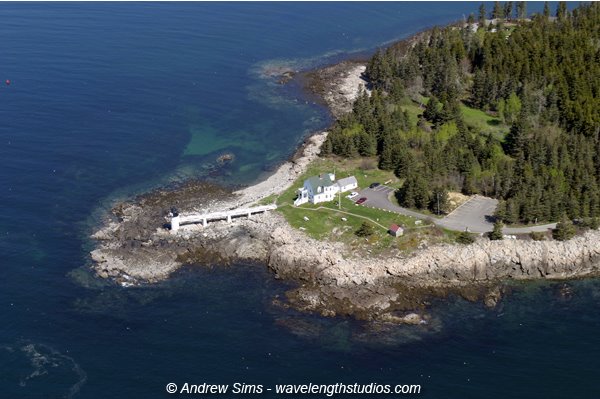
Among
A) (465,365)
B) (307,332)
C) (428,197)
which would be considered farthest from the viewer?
(428,197)

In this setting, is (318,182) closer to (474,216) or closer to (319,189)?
(319,189)

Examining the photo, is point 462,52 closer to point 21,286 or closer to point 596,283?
point 596,283

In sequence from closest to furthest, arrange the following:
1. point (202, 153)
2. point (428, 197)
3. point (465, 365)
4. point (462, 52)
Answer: point (465, 365), point (428, 197), point (202, 153), point (462, 52)

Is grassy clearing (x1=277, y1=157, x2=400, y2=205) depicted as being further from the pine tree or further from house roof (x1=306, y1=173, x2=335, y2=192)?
the pine tree

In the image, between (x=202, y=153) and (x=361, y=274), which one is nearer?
(x=361, y=274)

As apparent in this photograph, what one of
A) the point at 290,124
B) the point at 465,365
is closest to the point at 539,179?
the point at 465,365

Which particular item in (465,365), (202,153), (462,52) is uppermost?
(462,52)

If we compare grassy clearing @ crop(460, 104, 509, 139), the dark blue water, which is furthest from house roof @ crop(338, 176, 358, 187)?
grassy clearing @ crop(460, 104, 509, 139)
